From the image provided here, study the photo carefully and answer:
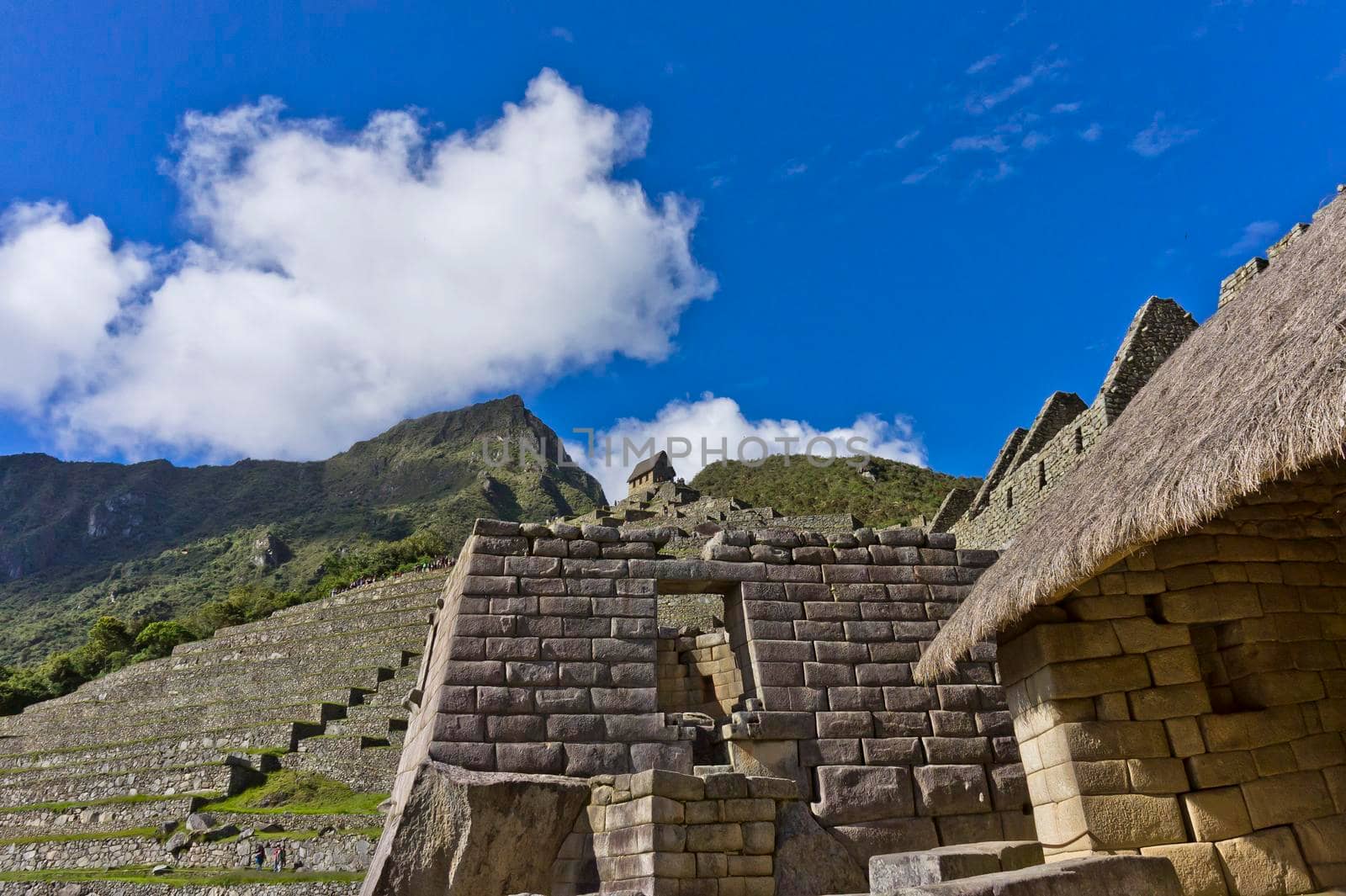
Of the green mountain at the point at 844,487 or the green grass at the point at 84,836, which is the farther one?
the green mountain at the point at 844,487

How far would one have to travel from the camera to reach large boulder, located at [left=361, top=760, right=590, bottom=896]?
6969 mm

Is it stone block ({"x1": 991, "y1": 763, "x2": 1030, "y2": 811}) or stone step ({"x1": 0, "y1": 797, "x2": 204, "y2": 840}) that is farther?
stone step ({"x1": 0, "y1": 797, "x2": 204, "y2": 840})

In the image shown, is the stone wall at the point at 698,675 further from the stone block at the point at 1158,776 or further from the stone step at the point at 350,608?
the stone step at the point at 350,608

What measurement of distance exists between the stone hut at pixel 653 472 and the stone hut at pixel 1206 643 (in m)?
60.6

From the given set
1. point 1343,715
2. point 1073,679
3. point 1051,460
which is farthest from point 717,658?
point 1051,460

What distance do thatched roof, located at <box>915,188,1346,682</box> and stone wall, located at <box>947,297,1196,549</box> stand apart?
1005 cm

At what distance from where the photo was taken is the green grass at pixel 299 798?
1800 centimetres

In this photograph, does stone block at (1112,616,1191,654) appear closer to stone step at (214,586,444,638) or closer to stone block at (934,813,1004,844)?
stone block at (934,813,1004,844)

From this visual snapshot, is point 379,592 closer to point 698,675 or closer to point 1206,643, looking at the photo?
point 698,675

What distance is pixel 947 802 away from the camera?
312 inches

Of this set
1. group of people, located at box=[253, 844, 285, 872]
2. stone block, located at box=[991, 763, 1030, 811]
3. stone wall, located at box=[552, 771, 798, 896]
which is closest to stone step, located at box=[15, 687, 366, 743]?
group of people, located at box=[253, 844, 285, 872]

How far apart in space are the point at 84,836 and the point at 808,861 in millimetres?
18198

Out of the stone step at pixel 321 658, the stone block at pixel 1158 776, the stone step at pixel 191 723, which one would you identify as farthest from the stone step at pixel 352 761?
the stone block at pixel 1158 776

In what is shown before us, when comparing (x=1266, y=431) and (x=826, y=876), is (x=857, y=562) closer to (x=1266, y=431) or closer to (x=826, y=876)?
(x=826, y=876)
